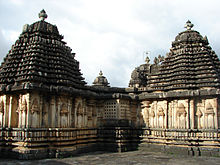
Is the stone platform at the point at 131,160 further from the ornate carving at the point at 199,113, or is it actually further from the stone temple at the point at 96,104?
the ornate carving at the point at 199,113

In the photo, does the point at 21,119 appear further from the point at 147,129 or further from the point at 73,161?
Answer: the point at 147,129

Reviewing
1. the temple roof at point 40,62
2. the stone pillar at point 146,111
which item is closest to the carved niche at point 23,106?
the temple roof at point 40,62

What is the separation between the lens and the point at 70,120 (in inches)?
774

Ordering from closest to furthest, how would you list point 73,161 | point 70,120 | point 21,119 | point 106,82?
point 73,161
point 21,119
point 70,120
point 106,82

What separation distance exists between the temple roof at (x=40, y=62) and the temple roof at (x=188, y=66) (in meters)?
7.27

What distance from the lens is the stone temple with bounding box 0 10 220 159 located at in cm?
1803

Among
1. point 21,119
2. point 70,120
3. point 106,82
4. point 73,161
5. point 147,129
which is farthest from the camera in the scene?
point 106,82

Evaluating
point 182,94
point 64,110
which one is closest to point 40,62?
point 64,110

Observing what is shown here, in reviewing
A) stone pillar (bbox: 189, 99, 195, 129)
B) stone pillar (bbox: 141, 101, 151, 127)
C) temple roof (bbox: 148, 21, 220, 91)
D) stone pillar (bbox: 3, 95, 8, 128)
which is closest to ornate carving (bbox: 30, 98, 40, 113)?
stone pillar (bbox: 3, 95, 8, 128)

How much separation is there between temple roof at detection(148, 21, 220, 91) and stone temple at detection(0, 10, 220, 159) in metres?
0.07

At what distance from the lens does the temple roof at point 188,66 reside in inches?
832

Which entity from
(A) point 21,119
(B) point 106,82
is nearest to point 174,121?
(A) point 21,119

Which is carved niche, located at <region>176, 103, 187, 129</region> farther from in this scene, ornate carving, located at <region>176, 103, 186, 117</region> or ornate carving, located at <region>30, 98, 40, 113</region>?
ornate carving, located at <region>30, 98, 40, 113</region>

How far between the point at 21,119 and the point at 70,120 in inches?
139
